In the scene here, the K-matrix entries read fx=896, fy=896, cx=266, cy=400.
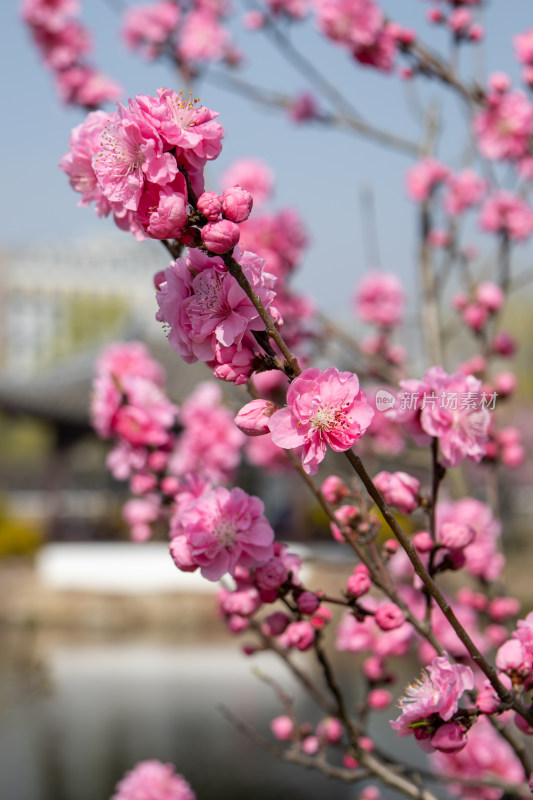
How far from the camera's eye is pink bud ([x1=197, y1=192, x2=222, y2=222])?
807 millimetres

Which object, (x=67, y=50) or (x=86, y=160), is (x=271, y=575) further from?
(x=67, y=50)

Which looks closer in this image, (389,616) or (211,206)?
(211,206)

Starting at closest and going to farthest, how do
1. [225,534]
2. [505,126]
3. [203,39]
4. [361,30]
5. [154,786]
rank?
[225,534] → [154,786] → [505,126] → [361,30] → [203,39]

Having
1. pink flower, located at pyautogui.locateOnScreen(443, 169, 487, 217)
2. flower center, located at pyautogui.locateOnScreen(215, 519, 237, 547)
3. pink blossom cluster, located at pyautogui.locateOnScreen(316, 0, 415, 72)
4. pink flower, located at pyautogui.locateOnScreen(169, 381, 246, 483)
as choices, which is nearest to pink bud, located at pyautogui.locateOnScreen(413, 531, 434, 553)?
flower center, located at pyautogui.locateOnScreen(215, 519, 237, 547)

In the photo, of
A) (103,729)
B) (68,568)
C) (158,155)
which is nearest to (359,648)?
(158,155)

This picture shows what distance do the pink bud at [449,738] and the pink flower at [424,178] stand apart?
2.01 m

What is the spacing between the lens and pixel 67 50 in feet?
10.3

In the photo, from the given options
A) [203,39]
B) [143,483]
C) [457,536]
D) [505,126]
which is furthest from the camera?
[203,39]

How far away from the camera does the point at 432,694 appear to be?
0.90 meters

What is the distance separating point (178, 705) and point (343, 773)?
7.68m

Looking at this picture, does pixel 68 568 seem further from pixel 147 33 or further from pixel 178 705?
pixel 147 33

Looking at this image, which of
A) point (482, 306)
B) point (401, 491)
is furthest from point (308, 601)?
point (482, 306)

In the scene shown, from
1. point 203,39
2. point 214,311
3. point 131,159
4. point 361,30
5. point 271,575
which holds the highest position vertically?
point 361,30

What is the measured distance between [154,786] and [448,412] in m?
1.08
